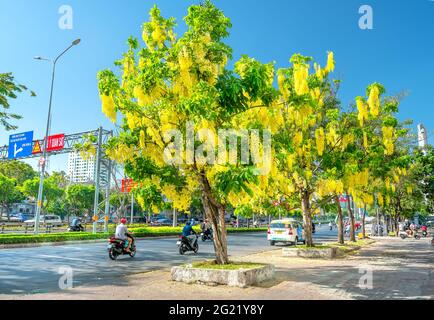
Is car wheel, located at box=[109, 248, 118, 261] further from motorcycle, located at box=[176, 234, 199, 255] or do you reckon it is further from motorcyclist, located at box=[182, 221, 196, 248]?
motorcyclist, located at box=[182, 221, 196, 248]

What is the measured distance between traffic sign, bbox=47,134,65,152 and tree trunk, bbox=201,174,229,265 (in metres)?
25.1

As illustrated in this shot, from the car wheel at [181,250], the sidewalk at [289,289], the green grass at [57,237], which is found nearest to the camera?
the sidewalk at [289,289]

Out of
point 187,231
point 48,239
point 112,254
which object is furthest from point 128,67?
point 48,239

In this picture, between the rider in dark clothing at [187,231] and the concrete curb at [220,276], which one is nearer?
the concrete curb at [220,276]

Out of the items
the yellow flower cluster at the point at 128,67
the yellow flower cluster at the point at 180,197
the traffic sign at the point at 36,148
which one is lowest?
the yellow flower cluster at the point at 180,197

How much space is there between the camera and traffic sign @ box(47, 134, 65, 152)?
32.3 m

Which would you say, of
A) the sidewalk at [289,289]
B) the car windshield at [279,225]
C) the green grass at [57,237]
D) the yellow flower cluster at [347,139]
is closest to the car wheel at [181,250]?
the sidewalk at [289,289]

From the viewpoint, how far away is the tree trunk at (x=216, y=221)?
10.4m

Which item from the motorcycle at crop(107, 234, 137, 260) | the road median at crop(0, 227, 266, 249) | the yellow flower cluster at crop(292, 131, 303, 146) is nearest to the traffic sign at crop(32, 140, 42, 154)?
the road median at crop(0, 227, 266, 249)

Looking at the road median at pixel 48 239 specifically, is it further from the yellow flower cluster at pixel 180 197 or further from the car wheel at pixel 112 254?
the yellow flower cluster at pixel 180 197

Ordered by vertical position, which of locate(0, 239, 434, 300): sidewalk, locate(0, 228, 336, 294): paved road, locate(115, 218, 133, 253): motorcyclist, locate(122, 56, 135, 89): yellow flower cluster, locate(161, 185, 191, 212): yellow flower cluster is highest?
locate(122, 56, 135, 89): yellow flower cluster

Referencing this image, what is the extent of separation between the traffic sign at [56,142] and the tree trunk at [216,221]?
82.5 feet

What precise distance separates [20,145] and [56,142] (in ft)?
9.26
